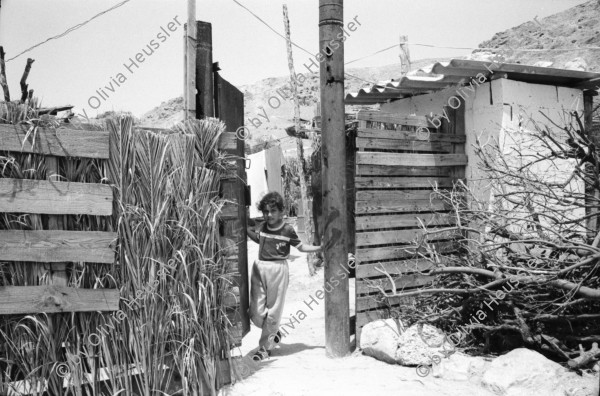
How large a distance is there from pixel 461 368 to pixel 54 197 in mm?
3678

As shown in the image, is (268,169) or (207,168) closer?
(207,168)

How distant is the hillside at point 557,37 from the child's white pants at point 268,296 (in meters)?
15.2

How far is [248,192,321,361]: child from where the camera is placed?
201 inches

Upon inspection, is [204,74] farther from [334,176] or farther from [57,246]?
[57,246]

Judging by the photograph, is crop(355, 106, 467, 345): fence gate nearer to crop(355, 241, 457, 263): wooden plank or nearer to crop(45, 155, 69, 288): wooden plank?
crop(355, 241, 457, 263): wooden plank

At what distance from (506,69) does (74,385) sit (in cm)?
540

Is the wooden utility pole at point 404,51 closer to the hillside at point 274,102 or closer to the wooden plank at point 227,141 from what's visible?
the wooden plank at point 227,141

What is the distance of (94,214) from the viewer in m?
3.64

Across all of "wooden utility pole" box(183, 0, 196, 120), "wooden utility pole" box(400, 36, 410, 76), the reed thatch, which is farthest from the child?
"wooden utility pole" box(400, 36, 410, 76)

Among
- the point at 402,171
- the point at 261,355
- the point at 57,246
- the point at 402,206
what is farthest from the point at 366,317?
the point at 57,246

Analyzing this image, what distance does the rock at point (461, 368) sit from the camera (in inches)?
166

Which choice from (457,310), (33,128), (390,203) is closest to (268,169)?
(390,203)

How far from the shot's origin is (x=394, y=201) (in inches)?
213

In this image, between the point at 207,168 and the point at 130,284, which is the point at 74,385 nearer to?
the point at 130,284
